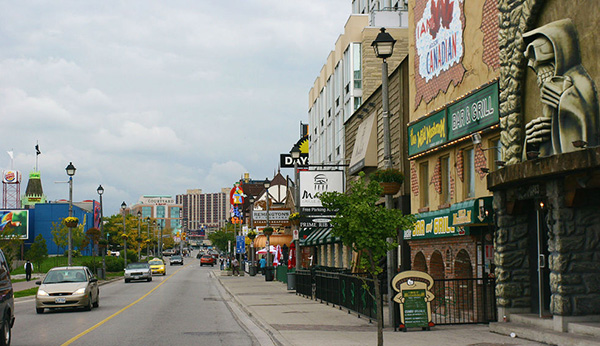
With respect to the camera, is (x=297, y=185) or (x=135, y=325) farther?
(x=297, y=185)

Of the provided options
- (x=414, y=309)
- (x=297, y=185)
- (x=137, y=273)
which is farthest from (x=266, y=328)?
(x=137, y=273)

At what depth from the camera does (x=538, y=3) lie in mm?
→ 15070

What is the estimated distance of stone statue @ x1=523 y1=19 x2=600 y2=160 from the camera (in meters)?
13.1

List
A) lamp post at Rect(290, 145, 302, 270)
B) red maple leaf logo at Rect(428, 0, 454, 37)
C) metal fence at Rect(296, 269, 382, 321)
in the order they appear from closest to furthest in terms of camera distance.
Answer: metal fence at Rect(296, 269, 382, 321) → red maple leaf logo at Rect(428, 0, 454, 37) → lamp post at Rect(290, 145, 302, 270)

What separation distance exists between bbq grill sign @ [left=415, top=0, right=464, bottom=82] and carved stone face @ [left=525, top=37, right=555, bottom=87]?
6.03 metres

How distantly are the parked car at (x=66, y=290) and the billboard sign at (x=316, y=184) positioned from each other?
12646 mm

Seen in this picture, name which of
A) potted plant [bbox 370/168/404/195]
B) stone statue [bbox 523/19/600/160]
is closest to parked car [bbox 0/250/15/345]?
potted plant [bbox 370/168/404/195]

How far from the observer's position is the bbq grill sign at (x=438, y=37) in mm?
21406

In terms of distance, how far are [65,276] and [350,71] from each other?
27.0m

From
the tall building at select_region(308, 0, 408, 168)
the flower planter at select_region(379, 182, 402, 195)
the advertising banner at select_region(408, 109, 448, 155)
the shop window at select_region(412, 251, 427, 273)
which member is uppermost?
the tall building at select_region(308, 0, 408, 168)

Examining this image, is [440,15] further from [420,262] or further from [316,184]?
[316,184]

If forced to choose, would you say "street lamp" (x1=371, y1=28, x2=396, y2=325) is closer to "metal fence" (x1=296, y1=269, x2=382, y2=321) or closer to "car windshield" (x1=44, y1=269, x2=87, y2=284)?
"metal fence" (x1=296, y1=269, x2=382, y2=321)

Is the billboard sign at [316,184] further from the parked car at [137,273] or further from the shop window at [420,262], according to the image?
the parked car at [137,273]

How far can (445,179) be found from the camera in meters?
22.5
